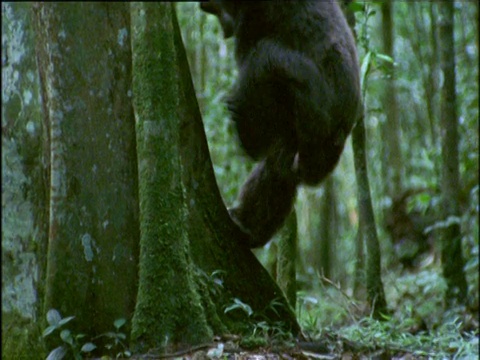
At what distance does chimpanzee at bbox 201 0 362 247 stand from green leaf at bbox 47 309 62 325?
60.2 inches

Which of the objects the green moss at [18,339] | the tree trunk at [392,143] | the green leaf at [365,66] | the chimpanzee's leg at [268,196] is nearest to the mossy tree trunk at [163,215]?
the green moss at [18,339]

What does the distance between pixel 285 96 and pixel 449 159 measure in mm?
2482

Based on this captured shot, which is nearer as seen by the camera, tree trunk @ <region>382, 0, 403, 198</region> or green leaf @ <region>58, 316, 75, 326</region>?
green leaf @ <region>58, 316, 75, 326</region>

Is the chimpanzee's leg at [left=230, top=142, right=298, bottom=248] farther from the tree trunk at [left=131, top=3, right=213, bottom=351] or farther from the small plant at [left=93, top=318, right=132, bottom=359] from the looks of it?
the small plant at [left=93, top=318, right=132, bottom=359]

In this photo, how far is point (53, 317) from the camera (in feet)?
10.5

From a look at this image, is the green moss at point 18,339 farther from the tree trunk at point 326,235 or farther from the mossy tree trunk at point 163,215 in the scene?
the tree trunk at point 326,235

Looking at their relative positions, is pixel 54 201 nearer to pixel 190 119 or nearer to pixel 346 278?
pixel 190 119

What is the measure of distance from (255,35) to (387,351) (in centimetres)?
216

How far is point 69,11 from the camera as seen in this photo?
3.27m

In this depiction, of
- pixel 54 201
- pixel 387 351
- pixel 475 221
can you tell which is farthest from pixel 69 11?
pixel 475 221

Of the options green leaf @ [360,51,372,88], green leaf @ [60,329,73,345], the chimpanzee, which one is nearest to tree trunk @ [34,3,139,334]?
green leaf @ [60,329,73,345]

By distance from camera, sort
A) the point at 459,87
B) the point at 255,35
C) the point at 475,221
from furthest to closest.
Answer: the point at 459,87 < the point at 475,221 < the point at 255,35

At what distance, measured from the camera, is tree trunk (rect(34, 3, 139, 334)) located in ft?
10.7

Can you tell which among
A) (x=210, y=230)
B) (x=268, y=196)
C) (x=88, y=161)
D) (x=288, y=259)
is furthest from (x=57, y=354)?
(x=288, y=259)
